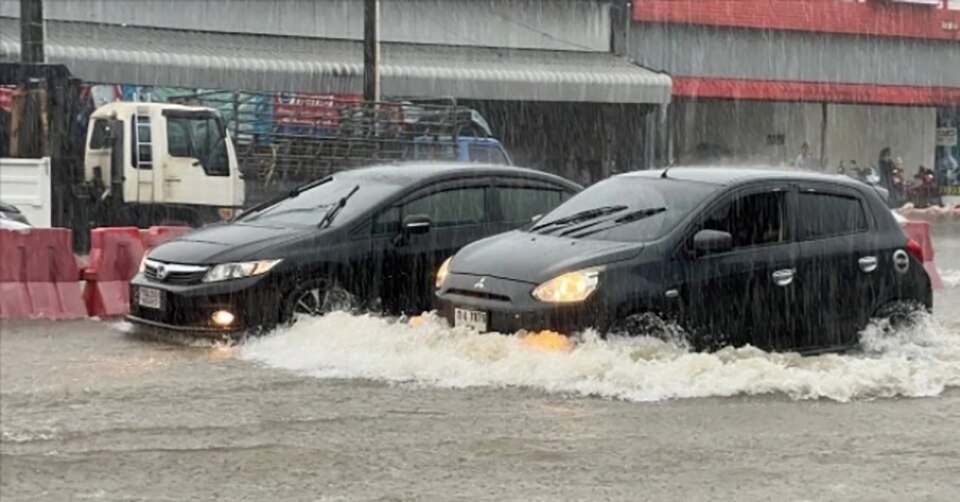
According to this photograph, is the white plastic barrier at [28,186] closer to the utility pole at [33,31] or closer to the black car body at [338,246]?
the utility pole at [33,31]

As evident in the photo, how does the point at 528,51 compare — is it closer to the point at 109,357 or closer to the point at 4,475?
the point at 109,357

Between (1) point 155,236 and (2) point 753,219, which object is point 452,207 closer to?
(2) point 753,219

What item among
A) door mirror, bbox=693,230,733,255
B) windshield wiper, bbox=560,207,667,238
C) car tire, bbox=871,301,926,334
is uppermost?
windshield wiper, bbox=560,207,667,238

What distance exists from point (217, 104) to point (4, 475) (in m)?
16.2

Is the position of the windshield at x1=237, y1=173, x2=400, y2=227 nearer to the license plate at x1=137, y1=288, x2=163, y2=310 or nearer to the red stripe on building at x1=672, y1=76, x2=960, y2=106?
the license plate at x1=137, y1=288, x2=163, y2=310

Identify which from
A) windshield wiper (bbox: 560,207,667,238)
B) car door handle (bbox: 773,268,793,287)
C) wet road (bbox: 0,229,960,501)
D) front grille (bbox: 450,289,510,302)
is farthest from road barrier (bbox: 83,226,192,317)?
car door handle (bbox: 773,268,793,287)

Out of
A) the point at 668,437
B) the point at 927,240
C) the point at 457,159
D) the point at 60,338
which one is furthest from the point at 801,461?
→ the point at 457,159

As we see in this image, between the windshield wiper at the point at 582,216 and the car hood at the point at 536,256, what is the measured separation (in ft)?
1.03

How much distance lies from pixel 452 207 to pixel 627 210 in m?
2.00

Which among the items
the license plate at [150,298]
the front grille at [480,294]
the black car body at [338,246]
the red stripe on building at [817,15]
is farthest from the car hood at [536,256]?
the red stripe on building at [817,15]

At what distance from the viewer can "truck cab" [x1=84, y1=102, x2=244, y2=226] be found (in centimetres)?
1845

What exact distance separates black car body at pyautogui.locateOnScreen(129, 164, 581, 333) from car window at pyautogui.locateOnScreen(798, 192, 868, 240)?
2522mm

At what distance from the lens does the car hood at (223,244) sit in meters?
10.3

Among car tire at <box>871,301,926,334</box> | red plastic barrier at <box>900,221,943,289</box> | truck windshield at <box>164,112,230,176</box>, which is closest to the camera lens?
car tire at <box>871,301,926,334</box>
